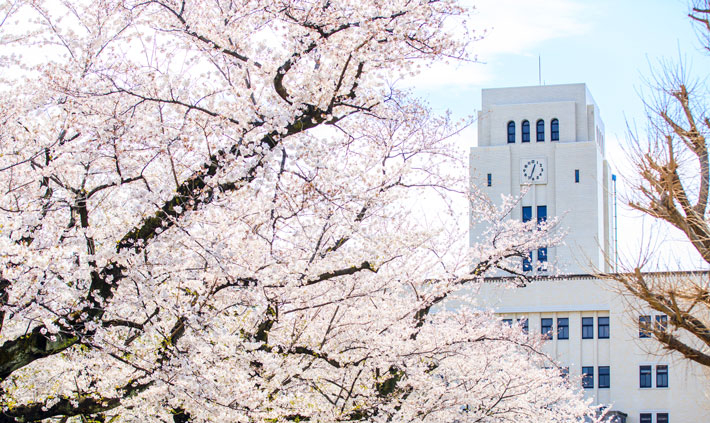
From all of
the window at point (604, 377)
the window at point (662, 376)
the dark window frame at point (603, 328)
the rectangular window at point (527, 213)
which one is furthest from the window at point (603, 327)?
the rectangular window at point (527, 213)

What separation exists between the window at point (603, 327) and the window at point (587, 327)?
36 cm

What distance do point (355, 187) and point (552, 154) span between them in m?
51.1

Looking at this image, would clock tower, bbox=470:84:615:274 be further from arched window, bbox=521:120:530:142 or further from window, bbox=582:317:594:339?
window, bbox=582:317:594:339

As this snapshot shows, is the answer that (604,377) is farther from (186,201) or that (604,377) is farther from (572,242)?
(186,201)

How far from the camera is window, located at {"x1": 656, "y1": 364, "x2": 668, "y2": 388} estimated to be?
40938mm

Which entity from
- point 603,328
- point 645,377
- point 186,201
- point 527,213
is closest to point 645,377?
point 645,377

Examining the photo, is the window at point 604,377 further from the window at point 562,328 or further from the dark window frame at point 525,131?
the dark window frame at point 525,131

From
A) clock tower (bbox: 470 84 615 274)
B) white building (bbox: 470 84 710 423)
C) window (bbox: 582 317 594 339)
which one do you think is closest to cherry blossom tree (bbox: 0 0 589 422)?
white building (bbox: 470 84 710 423)

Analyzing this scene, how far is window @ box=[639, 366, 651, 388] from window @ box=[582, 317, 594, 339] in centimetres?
325

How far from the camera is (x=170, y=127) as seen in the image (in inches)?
343

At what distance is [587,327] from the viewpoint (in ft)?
146

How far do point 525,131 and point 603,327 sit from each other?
2043 centimetres

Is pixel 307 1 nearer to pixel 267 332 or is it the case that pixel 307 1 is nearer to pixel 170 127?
pixel 170 127

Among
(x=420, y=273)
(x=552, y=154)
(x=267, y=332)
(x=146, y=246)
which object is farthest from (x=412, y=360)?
(x=552, y=154)
